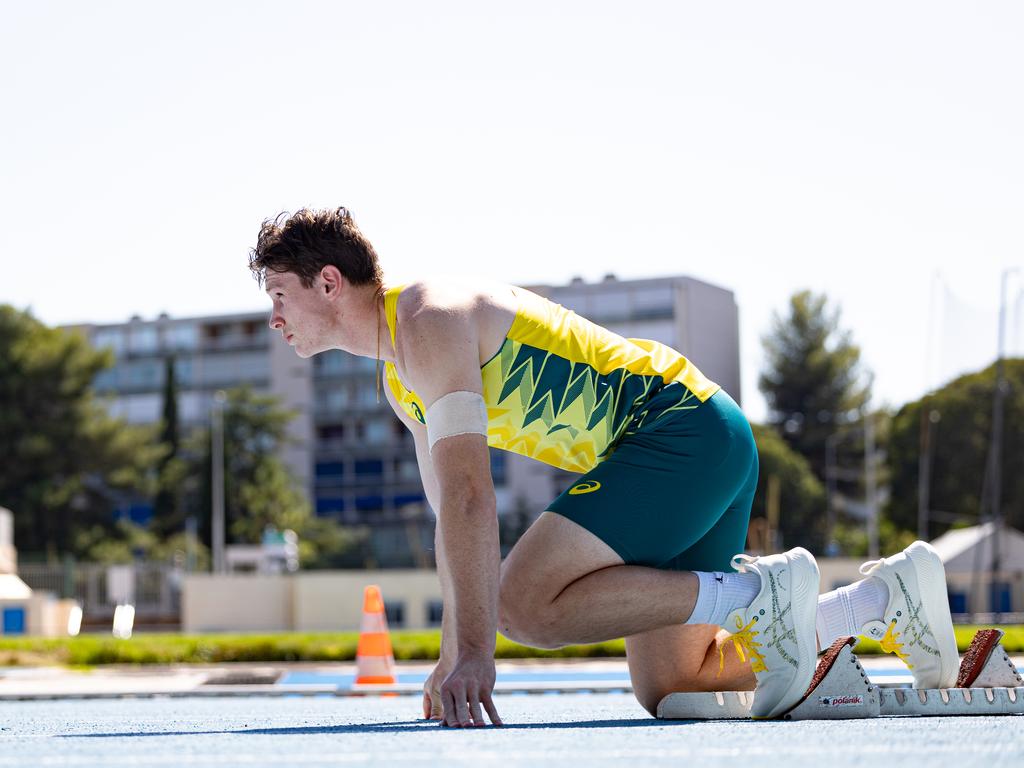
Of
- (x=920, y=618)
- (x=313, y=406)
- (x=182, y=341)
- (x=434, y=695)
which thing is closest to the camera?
(x=920, y=618)

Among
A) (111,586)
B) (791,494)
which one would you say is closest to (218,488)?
(111,586)

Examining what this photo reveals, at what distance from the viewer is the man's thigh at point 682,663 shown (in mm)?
3646

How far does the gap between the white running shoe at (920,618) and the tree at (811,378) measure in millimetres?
58594

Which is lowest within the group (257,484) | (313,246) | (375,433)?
(313,246)

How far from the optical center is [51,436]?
5578 centimetres

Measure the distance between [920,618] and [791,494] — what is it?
54624 mm

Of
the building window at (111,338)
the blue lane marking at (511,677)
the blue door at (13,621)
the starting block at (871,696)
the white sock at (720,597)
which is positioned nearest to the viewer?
the starting block at (871,696)

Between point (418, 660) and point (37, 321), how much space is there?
45.2 m

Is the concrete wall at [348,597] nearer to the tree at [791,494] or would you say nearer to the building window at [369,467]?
the tree at [791,494]

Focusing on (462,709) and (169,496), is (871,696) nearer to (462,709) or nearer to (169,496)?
(462,709)

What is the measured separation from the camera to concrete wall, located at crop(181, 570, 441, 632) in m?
34.2

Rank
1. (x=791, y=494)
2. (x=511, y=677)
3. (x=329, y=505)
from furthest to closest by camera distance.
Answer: (x=329, y=505)
(x=791, y=494)
(x=511, y=677)

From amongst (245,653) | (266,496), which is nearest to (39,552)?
(266,496)

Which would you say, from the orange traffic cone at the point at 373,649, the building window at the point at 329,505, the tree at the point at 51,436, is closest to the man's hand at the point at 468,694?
the orange traffic cone at the point at 373,649
